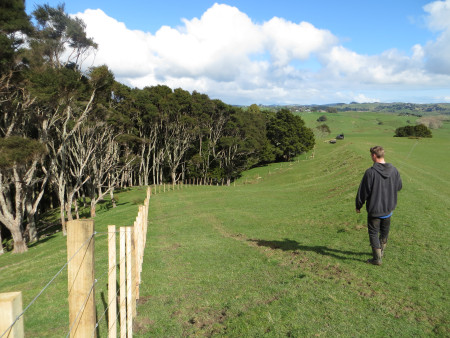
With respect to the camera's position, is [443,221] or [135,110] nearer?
[443,221]

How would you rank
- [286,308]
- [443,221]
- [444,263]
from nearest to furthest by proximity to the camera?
[286,308], [444,263], [443,221]

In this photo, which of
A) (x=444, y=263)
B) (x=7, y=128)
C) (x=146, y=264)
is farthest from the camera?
(x=7, y=128)

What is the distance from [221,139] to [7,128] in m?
35.6

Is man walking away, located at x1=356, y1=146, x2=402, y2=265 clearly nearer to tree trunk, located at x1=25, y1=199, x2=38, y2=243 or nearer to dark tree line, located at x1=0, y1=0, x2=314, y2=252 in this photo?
dark tree line, located at x1=0, y1=0, x2=314, y2=252

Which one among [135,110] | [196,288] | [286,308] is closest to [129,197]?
[135,110]

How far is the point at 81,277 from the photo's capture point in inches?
131

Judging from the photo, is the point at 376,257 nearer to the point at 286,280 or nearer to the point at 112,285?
the point at 286,280

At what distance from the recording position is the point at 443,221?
11.9 meters

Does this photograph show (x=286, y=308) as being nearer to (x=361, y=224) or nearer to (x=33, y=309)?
(x=33, y=309)

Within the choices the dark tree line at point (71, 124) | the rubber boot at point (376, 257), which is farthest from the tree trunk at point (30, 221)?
the rubber boot at point (376, 257)

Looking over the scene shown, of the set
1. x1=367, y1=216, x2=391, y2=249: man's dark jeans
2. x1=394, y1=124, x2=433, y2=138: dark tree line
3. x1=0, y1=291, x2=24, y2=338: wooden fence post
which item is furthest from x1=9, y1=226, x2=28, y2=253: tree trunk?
x1=394, y1=124, x2=433, y2=138: dark tree line

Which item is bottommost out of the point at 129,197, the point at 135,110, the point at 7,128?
the point at 129,197

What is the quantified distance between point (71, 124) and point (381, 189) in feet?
83.2

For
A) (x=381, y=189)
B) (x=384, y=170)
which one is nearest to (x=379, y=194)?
(x=381, y=189)
